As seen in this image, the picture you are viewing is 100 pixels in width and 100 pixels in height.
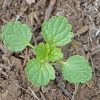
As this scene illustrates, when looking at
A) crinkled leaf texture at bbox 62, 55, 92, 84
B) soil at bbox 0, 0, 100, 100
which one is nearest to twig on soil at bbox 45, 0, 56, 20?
soil at bbox 0, 0, 100, 100

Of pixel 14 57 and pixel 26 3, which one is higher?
pixel 26 3

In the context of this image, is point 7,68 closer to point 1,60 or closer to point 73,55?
point 1,60

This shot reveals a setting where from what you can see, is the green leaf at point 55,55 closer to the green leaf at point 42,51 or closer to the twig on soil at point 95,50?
the green leaf at point 42,51

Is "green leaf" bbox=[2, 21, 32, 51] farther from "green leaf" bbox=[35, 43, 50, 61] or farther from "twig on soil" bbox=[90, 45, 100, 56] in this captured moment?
"twig on soil" bbox=[90, 45, 100, 56]

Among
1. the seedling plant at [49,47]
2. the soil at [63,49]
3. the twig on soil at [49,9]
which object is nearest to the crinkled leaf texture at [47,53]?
the seedling plant at [49,47]

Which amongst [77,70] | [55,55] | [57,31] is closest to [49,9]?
[57,31]

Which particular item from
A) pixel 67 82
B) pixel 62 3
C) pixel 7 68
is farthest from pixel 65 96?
pixel 62 3

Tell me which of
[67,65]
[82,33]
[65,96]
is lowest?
[65,96]

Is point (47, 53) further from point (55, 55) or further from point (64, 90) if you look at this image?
point (64, 90)
